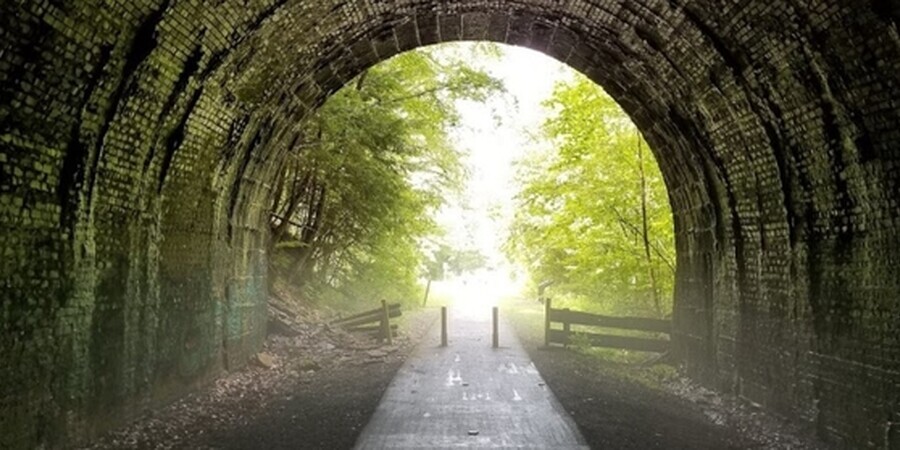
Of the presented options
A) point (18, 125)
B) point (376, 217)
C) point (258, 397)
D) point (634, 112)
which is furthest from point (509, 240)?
point (18, 125)

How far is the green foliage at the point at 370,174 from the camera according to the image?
14078 mm

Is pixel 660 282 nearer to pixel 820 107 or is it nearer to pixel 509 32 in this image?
pixel 509 32

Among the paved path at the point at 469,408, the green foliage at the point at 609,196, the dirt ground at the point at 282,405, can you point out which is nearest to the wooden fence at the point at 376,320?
the dirt ground at the point at 282,405

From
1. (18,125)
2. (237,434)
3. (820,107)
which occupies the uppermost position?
(820,107)

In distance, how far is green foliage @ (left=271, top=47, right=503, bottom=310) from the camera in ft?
46.2

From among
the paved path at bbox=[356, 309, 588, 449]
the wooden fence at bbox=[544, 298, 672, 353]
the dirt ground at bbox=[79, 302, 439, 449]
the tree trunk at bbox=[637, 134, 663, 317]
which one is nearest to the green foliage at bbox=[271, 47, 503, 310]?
the tree trunk at bbox=[637, 134, 663, 317]

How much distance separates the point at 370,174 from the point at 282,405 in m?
6.97

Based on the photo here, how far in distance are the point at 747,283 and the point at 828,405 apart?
97.4 inches

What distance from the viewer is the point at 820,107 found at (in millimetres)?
7062

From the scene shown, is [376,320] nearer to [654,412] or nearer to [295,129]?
[295,129]

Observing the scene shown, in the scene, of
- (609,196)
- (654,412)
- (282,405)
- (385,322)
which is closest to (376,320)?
(385,322)

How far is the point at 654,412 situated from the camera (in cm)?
883

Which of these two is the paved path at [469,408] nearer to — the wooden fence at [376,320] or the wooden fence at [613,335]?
the wooden fence at [613,335]

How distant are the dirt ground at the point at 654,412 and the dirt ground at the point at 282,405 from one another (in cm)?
288
